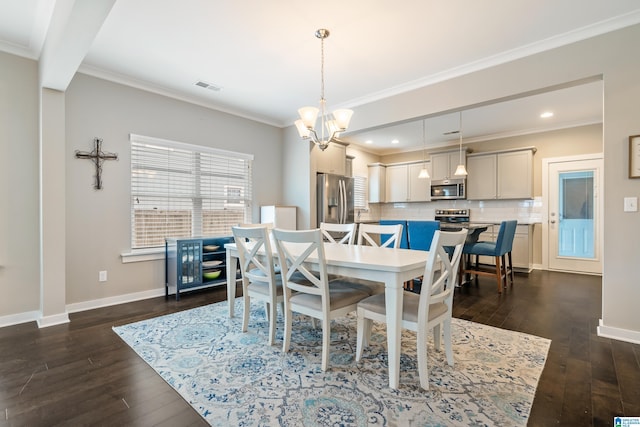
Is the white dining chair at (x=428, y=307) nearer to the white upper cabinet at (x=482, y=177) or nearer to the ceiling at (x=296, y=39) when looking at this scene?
the ceiling at (x=296, y=39)

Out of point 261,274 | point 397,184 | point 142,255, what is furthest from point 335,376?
point 397,184

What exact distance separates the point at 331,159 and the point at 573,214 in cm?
438

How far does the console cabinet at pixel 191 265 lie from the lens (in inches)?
Result: 147

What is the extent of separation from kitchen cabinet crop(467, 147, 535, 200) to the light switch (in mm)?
3322

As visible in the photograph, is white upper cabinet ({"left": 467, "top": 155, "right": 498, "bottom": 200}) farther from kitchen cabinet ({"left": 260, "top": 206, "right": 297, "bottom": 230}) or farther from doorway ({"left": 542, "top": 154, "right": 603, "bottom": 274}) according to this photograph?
kitchen cabinet ({"left": 260, "top": 206, "right": 297, "bottom": 230})

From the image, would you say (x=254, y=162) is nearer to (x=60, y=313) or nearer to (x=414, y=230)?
(x=414, y=230)

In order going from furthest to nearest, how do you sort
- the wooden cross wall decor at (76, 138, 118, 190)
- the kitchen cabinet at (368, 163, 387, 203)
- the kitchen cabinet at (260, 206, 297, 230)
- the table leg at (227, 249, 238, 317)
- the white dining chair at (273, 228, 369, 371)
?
the kitchen cabinet at (368, 163, 387, 203) < the kitchen cabinet at (260, 206, 297, 230) < the wooden cross wall decor at (76, 138, 118, 190) < the table leg at (227, 249, 238, 317) < the white dining chair at (273, 228, 369, 371)

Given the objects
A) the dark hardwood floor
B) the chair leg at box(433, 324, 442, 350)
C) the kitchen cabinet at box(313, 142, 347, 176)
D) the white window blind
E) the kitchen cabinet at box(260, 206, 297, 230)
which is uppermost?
the kitchen cabinet at box(313, 142, 347, 176)

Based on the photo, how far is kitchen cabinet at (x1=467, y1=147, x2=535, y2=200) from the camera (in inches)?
218

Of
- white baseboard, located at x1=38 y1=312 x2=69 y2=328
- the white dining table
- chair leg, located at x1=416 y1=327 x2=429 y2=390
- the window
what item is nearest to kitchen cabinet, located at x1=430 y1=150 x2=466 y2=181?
the window

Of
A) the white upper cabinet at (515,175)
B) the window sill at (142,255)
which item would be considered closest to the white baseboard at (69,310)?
the window sill at (142,255)

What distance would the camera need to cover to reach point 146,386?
1.88 m

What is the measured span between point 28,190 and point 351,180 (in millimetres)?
4337

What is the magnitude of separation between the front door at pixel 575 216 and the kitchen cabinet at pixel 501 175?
438 millimetres
